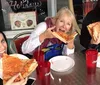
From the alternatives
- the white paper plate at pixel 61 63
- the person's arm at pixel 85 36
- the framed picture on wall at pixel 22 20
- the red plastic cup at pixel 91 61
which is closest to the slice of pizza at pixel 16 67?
the white paper plate at pixel 61 63

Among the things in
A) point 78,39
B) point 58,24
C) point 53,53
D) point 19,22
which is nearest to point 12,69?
point 53,53

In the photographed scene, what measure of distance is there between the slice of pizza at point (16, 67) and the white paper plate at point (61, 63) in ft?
0.82

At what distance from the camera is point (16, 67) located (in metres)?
1.27

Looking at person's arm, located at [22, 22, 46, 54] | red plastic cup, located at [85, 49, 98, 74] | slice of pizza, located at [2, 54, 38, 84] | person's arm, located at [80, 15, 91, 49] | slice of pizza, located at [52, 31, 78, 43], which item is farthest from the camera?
person's arm, located at [80, 15, 91, 49]

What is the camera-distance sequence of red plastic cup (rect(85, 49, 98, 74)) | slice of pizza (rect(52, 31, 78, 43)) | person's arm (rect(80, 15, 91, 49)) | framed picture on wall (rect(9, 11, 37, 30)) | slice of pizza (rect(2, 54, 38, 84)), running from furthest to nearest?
framed picture on wall (rect(9, 11, 37, 30)), person's arm (rect(80, 15, 91, 49)), slice of pizza (rect(52, 31, 78, 43)), red plastic cup (rect(85, 49, 98, 74)), slice of pizza (rect(2, 54, 38, 84))

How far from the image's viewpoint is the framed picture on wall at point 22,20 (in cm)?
300

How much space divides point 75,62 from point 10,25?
171cm

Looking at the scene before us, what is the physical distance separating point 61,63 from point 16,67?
0.40 metres

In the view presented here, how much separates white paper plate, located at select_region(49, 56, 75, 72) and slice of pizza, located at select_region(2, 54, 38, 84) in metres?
0.25

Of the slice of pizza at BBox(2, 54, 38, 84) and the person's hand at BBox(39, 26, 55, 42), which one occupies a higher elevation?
the person's hand at BBox(39, 26, 55, 42)

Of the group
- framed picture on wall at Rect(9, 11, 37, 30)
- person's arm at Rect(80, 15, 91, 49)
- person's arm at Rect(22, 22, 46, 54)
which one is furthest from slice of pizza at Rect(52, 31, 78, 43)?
framed picture on wall at Rect(9, 11, 37, 30)

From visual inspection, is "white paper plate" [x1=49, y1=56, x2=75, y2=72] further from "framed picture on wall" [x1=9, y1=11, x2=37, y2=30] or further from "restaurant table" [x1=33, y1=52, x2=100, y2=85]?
"framed picture on wall" [x1=9, y1=11, x2=37, y2=30]

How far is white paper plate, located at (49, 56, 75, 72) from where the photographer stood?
147cm

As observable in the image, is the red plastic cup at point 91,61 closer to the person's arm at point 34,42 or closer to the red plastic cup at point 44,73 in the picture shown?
the red plastic cup at point 44,73
